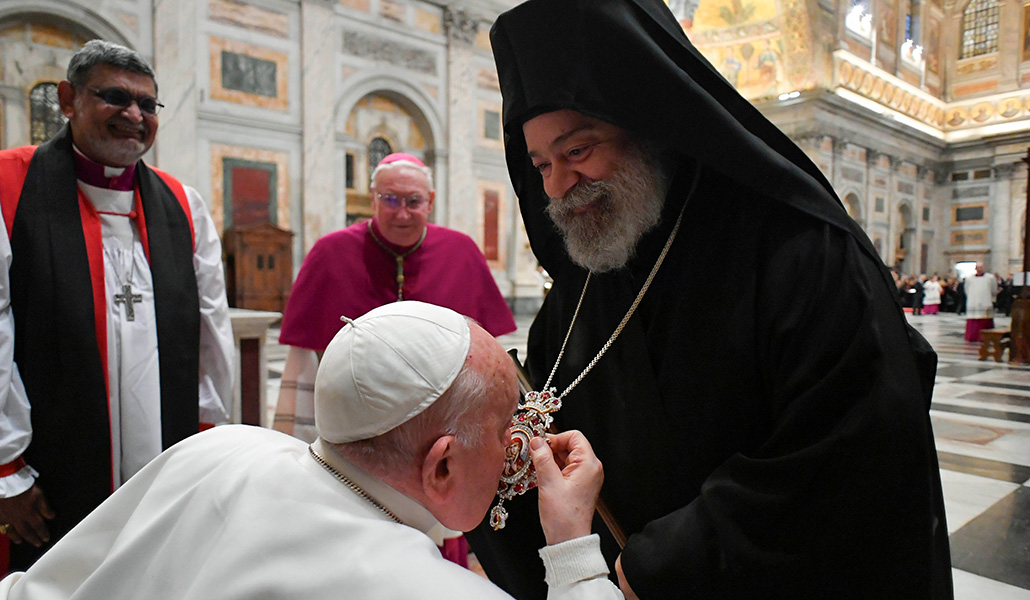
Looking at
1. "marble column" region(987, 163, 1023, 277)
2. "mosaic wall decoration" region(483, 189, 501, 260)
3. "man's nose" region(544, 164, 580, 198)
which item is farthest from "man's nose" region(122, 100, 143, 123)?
"marble column" region(987, 163, 1023, 277)

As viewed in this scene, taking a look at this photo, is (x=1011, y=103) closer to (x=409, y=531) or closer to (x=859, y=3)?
(x=859, y=3)

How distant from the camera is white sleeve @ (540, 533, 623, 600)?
1.04 m

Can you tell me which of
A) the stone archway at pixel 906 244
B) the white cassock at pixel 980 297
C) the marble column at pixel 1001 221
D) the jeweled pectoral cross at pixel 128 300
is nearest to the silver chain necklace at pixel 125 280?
the jeweled pectoral cross at pixel 128 300

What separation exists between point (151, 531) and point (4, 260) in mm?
1530

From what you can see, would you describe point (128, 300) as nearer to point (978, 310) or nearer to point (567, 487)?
point (567, 487)

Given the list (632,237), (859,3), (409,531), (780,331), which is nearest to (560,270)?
(632,237)

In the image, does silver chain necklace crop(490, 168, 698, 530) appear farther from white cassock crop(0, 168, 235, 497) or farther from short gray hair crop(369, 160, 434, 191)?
short gray hair crop(369, 160, 434, 191)

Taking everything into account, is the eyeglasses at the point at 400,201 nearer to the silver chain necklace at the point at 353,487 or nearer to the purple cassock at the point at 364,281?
the purple cassock at the point at 364,281

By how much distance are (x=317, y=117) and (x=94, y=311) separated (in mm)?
10480

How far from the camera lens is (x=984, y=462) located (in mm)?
4305

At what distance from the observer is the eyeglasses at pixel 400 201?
3.11 m

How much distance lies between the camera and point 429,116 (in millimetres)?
13438

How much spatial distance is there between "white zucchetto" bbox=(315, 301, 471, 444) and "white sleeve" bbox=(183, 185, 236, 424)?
5.75 ft

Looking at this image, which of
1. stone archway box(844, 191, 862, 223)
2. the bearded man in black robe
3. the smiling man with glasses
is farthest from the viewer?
stone archway box(844, 191, 862, 223)
